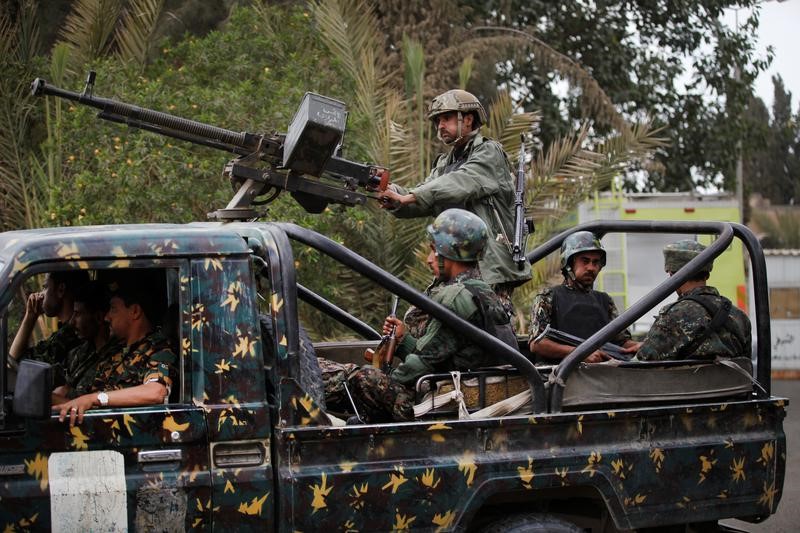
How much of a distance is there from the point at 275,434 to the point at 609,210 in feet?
43.0

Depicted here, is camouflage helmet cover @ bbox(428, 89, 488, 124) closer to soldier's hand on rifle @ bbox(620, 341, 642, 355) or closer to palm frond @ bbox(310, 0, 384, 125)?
soldier's hand on rifle @ bbox(620, 341, 642, 355)

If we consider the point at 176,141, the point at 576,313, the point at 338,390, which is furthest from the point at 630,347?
the point at 176,141

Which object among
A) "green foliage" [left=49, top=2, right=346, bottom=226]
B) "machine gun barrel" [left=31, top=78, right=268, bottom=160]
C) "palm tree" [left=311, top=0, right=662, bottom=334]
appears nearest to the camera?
"machine gun barrel" [left=31, top=78, right=268, bottom=160]

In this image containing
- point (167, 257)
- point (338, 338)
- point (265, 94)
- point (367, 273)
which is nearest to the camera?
point (167, 257)

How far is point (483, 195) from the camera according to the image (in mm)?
6152

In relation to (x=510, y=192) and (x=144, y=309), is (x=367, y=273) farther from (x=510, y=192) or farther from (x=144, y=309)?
(x=510, y=192)

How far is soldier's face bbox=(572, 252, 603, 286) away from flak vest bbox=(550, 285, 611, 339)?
0.09m

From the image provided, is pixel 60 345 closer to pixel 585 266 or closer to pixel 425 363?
pixel 425 363

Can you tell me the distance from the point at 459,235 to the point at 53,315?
1.97 metres

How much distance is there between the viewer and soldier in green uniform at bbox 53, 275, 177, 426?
169 inches

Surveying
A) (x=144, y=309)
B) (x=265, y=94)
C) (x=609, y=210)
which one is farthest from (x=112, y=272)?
(x=609, y=210)

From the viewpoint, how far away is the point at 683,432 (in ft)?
16.3

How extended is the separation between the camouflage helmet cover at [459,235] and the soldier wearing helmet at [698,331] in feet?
3.64

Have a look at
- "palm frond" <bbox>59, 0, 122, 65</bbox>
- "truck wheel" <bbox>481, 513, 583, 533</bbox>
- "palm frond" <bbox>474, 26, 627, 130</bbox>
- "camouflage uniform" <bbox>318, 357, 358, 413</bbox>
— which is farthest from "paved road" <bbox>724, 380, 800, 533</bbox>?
"palm frond" <bbox>59, 0, 122, 65</bbox>
